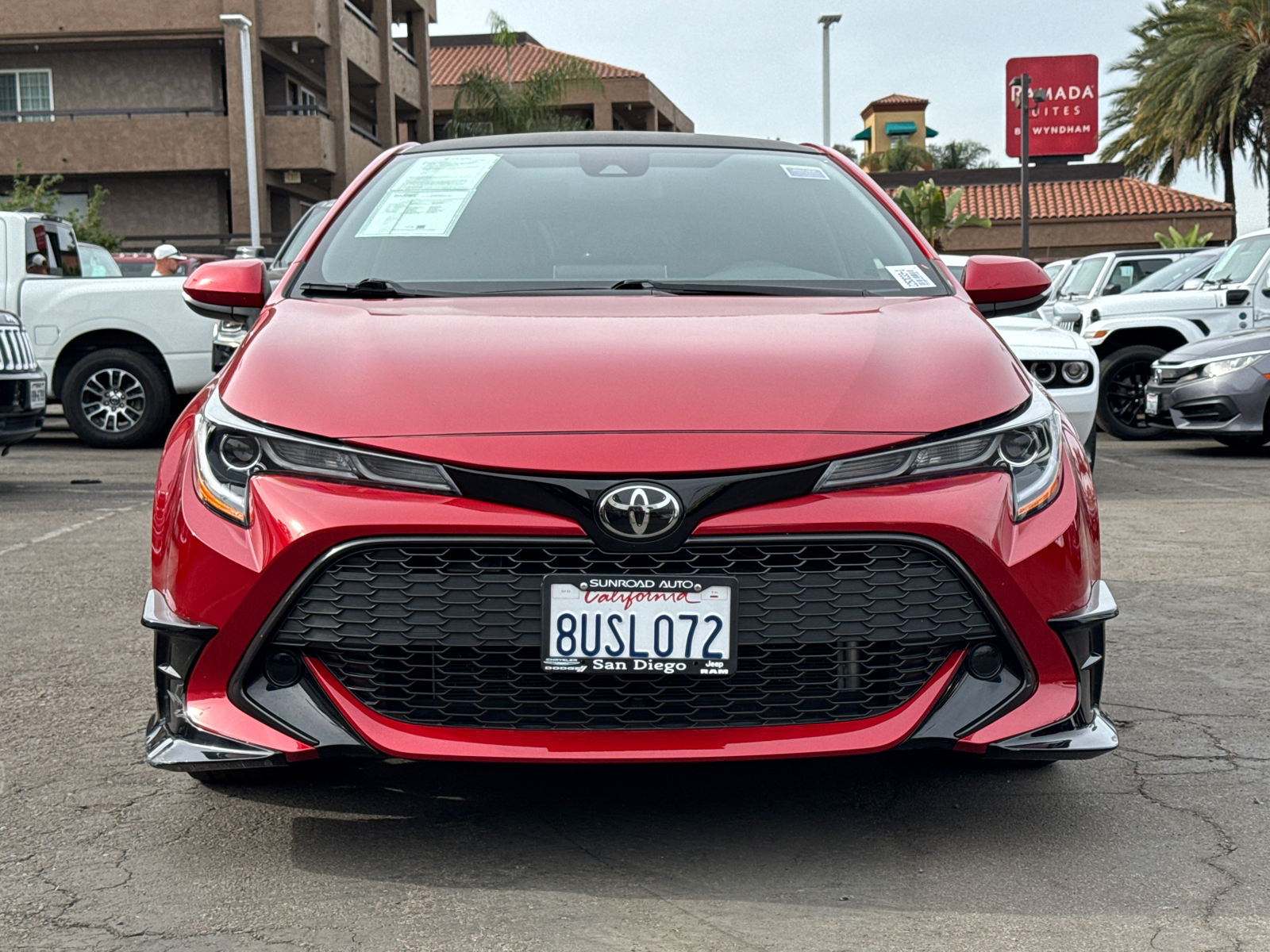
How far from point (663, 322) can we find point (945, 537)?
82 centimetres

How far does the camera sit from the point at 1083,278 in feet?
54.6

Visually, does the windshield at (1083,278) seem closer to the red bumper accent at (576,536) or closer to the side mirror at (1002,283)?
the side mirror at (1002,283)

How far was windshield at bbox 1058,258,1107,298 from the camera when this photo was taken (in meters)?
16.3

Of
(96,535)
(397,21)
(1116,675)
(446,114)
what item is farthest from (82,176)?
(1116,675)

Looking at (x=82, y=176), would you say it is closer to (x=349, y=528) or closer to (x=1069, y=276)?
(x=1069, y=276)

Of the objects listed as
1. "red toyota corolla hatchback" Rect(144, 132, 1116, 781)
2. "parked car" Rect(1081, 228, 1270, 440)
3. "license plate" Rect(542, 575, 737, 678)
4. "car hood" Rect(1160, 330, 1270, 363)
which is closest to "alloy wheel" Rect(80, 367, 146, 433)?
"parked car" Rect(1081, 228, 1270, 440)

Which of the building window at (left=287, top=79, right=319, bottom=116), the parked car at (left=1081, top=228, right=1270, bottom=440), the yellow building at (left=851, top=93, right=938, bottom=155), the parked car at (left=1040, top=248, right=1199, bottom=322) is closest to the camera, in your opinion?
the parked car at (left=1081, top=228, right=1270, bottom=440)

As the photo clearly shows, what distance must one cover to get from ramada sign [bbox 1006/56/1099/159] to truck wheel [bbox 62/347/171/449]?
1907 inches

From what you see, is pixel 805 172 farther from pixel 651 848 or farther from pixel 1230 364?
pixel 1230 364

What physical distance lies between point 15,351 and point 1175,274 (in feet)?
33.7

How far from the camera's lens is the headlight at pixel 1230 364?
11172 millimetres

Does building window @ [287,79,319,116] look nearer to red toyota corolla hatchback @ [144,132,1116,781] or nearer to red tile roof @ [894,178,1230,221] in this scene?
red tile roof @ [894,178,1230,221]

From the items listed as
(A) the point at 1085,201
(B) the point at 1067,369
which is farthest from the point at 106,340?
(A) the point at 1085,201

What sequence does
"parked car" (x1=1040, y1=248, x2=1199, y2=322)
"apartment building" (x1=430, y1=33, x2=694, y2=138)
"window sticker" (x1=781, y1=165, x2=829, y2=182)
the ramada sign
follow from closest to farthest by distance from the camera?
"window sticker" (x1=781, y1=165, x2=829, y2=182), "parked car" (x1=1040, y1=248, x2=1199, y2=322), "apartment building" (x1=430, y1=33, x2=694, y2=138), the ramada sign
